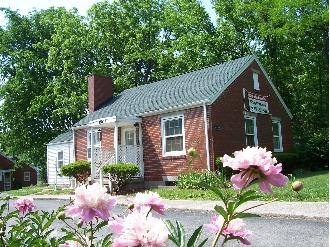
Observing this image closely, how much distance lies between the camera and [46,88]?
38.8 m

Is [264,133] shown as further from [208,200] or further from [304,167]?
[208,200]

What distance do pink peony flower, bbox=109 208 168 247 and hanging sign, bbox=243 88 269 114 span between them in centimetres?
2122

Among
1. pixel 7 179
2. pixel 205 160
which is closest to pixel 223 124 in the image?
pixel 205 160

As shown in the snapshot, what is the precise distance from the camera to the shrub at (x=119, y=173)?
62.3 ft

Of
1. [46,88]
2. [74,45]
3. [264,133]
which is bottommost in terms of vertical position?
[264,133]

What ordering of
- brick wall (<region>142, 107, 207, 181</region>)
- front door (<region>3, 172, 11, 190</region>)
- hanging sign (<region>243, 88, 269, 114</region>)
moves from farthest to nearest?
front door (<region>3, 172, 11, 190</region>)
hanging sign (<region>243, 88, 269, 114</region>)
brick wall (<region>142, 107, 207, 181</region>)

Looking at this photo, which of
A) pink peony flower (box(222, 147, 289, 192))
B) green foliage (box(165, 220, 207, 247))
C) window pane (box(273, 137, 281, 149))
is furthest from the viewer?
window pane (box(273, 137, 281, 149))

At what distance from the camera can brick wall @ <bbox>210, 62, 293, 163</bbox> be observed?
782 inches

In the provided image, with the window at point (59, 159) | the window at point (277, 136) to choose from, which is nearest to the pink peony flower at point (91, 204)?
the window at point (277, 136)

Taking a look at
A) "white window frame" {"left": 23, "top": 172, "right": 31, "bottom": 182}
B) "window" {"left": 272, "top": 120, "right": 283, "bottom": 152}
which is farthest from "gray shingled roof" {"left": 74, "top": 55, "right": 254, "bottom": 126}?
"white window frame" {"left": 23, "top": 172, "right": 31, "bottom": 182}

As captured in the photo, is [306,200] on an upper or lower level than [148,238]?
lower

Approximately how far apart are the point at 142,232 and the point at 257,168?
50 centimetres

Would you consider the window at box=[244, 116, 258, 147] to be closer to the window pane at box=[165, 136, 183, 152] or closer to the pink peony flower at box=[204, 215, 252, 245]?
the window pane at box=[165, 136, 183, 152]

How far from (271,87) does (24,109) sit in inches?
985
